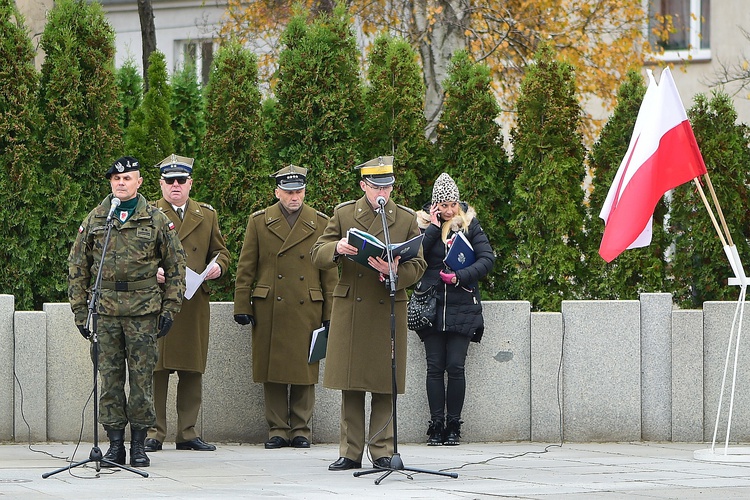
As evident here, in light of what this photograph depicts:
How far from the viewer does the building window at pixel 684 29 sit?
1050 inches

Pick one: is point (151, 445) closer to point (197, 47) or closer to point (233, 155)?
point (233, 155)

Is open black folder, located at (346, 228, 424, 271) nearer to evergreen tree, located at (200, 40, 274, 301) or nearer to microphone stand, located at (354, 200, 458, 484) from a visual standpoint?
microphone stand, located at (354, 200, 458, 484)

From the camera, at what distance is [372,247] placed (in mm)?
9148

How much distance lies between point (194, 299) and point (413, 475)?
2.85m

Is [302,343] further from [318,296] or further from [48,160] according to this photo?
[48,160]

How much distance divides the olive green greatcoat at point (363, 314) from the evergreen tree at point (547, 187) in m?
3.04

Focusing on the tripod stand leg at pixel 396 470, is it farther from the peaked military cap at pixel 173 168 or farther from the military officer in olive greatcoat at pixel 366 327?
the peaked military cap at pixel 173 168

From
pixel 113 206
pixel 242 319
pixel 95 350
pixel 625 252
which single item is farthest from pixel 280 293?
pixel 625 252

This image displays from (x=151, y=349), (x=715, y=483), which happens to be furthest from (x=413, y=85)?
(x=715, y=483)

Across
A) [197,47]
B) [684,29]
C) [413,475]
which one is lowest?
[413,475]

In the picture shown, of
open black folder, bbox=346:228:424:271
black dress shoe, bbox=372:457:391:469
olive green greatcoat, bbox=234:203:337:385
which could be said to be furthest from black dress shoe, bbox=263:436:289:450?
open black folder, bbox=346:228:424:271

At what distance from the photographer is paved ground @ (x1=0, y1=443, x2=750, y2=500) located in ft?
28.0

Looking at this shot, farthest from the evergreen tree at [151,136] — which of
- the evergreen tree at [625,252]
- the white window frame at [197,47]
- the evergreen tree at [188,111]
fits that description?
the white window frame at [197,47]

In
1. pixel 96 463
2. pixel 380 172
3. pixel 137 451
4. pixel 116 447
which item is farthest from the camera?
pixel 137 451
